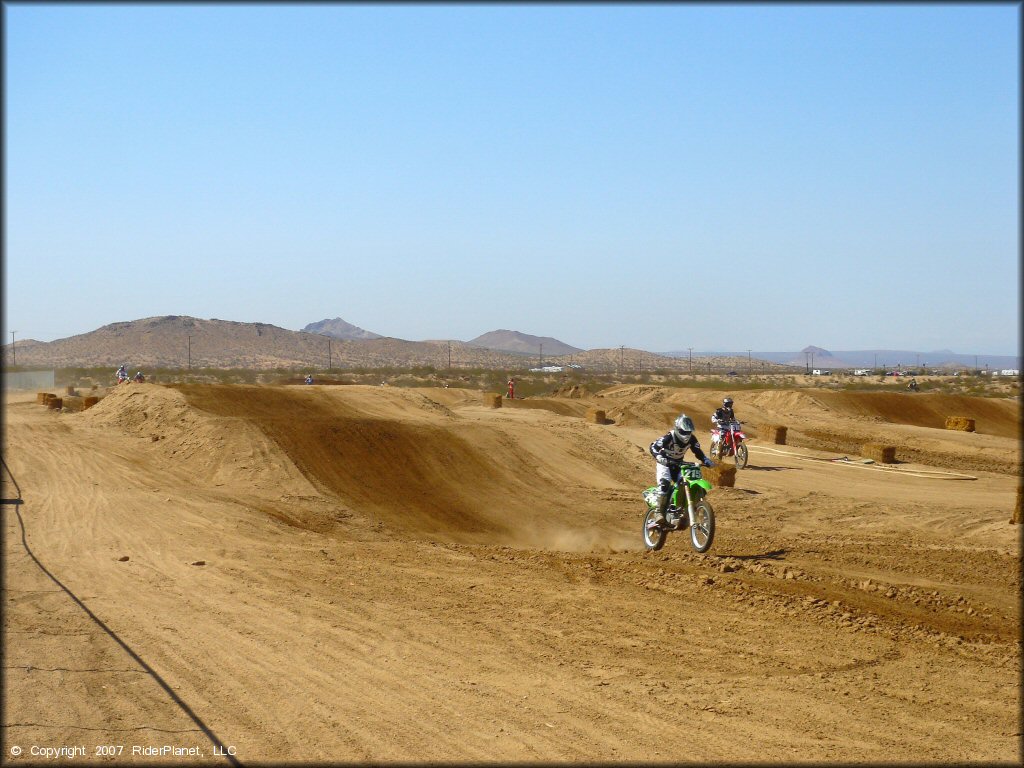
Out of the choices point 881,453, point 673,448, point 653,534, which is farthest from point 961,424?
point 673,448

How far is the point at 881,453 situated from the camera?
30.2m

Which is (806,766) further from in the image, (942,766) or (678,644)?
(678,644)

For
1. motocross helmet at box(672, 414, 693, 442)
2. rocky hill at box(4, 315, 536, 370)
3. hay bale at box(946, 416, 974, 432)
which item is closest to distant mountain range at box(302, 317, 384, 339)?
rocky hill at box(4, 315, 536, 370)

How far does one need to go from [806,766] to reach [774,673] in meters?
2.03

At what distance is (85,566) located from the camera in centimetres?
1219

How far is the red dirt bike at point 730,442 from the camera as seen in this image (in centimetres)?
2597

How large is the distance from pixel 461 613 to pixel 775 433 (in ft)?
80.5

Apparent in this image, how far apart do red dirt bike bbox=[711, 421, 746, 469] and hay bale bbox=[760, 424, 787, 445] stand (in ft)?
22.3

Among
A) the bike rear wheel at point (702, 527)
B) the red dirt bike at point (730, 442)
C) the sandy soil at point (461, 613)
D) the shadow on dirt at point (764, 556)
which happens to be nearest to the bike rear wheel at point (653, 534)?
the sandy soil at point (461, 613)

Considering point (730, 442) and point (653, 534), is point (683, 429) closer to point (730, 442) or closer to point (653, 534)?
point (653, 534)

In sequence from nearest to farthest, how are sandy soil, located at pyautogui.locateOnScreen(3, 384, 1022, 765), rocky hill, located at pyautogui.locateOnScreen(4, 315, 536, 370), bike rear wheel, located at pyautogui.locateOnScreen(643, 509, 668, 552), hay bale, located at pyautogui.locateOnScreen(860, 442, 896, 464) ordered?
sandy soil, located at pyautogui.locateOnScreen(3, 384, 1022, 765) → bike rear wheel, located at pyautogui.locateOnScreen(643, 509, 668, 552) → hay bale, located at pyautogui.locateOnScreen(860, 442, 896, 464) → rocky hill, located at pyautogui.locateOnScreen(4, 315, 536, 370)

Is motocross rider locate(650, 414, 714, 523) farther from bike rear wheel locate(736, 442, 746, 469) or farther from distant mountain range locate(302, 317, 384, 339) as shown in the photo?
distant mountain range locate(302, 317, 384, 339)

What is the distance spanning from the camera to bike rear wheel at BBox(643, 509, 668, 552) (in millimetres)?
14312

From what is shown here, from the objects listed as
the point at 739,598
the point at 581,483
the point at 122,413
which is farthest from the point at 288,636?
the point at 122,413
